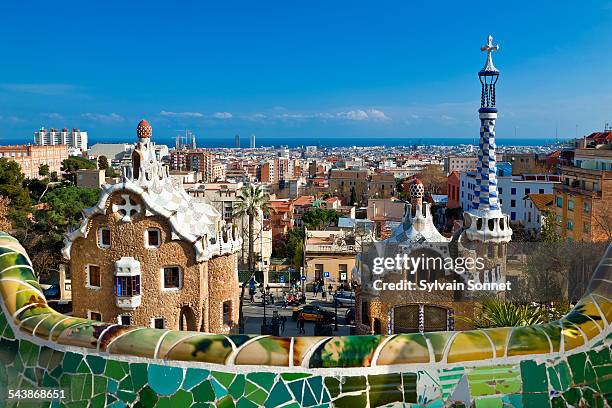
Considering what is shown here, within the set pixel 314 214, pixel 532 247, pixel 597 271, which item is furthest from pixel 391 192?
pixel 597 271

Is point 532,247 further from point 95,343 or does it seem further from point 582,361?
point 95,343

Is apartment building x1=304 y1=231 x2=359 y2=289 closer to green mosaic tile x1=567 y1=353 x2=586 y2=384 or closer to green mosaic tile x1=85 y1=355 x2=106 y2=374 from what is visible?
green mosaic tile x1=567 y1=353 x2=586 y2=384

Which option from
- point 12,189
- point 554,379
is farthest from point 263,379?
point 12,189

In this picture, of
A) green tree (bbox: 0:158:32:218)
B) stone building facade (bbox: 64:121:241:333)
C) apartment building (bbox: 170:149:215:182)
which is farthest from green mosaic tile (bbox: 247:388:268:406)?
apartment building (bbox: 170:149:215:182)

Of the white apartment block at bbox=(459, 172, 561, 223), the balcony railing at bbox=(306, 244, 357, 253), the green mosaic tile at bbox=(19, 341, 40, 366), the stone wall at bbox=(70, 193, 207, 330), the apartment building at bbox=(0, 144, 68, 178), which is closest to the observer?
the green mosaic tile at bbox=(19, 341, 40, 366)

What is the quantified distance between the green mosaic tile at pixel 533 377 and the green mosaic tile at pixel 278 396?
188 centimetres

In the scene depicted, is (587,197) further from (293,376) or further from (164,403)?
(164,403)

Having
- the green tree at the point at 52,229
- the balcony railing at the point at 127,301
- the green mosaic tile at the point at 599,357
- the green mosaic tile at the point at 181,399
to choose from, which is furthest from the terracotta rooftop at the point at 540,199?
the green mosaic tile at the point at 181,399

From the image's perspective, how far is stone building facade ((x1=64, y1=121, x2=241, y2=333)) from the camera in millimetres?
20438

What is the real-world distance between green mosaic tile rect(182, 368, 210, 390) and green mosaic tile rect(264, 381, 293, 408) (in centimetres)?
53

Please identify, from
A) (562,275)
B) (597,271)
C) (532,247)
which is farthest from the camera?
(532,247)

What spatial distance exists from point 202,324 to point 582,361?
17.6 m

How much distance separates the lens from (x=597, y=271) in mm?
5762

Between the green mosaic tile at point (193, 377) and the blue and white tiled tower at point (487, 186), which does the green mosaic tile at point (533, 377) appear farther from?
the blue and white tiled tower at point (487, 186)
